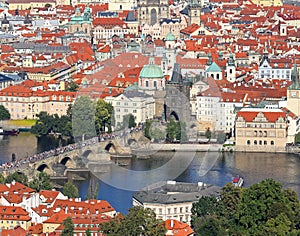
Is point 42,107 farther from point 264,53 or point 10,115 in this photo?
point 264,53

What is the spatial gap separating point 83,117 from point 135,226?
41.9 ft

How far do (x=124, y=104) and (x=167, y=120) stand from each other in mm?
1187

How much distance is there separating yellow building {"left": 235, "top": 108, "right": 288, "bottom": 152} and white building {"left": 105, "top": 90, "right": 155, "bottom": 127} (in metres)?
2.72

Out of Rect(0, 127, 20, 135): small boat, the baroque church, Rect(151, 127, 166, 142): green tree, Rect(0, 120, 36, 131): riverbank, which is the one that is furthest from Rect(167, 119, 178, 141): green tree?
the baroque church

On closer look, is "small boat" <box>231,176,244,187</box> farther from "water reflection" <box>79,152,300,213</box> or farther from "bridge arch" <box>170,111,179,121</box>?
Result: "bridge arch" <box>170,111,179,121</box>

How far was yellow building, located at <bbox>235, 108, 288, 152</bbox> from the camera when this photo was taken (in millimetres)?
30234

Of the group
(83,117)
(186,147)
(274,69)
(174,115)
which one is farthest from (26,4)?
(186,147)

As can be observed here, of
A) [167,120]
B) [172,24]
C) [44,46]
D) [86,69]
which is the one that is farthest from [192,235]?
[172,24]

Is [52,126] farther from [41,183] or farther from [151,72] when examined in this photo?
[41,183]

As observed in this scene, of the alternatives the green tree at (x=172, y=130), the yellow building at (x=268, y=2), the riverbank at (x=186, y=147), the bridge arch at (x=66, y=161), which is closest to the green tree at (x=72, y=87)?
the green tree at (x=172, y=130)

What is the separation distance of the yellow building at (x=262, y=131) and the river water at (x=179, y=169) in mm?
467

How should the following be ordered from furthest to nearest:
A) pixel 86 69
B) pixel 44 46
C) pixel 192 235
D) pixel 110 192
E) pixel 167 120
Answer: pixel 44 46 < pixel 86 69 < pixel 167 120 < pixel 110 192 < pixel 192 235

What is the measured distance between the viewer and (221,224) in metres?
20.6

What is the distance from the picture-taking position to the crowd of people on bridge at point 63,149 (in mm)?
26156
